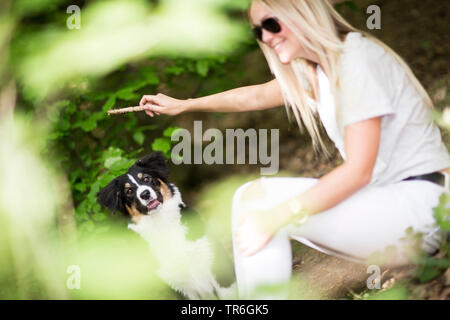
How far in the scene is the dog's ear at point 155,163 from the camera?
2.20 m

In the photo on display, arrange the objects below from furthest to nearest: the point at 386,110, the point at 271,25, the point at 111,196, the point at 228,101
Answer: the point at 111,196, the point at 228,101, the point at 271,25, the point at 386,110

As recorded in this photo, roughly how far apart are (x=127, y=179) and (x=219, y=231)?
21.0 inches

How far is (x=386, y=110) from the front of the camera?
5.07 feet

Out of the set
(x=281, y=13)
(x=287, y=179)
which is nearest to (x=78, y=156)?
(x=287, y=179)

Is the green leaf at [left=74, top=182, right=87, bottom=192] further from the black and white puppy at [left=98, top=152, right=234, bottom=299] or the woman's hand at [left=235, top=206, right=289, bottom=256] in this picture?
the woman's hand at [left=235, top=206, right=289, bottom=256]

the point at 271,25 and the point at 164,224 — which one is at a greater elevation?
the point at 271,25

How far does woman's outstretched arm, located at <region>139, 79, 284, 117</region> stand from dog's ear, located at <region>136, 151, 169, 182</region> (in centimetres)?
21

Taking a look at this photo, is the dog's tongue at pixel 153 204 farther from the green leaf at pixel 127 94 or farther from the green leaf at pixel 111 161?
the green leaf at pixel 127 94

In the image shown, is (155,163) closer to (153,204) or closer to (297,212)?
(153,204)

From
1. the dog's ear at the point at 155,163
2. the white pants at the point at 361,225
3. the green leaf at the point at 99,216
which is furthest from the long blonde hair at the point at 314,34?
the green leaf at the point at 99,216

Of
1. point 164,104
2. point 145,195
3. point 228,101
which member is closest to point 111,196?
point 145,195

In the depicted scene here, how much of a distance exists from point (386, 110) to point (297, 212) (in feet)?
1.57

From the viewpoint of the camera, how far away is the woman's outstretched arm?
6.48ft

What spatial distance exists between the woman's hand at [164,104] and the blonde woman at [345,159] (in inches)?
19.8
